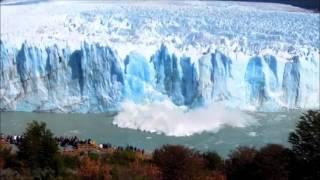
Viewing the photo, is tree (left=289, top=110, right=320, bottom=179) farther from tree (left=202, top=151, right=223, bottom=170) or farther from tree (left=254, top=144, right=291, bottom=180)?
tree (left=202, top=151, right=223, bottom=170)

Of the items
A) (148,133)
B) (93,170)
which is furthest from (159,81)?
(93,170)

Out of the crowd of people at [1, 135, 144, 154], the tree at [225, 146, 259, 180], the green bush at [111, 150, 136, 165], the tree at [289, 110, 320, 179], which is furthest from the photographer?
the crowd of people at [1, 135, 144, 154]

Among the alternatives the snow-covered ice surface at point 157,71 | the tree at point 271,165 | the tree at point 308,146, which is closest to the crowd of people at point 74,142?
the snow-covered ice surface at point 157,71

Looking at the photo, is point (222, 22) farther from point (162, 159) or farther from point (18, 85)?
point (162, 159)

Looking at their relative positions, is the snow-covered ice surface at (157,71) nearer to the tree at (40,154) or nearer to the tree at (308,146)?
the tree at (40,154)

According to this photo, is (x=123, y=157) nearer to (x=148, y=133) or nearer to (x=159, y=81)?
(x=148, y=133)

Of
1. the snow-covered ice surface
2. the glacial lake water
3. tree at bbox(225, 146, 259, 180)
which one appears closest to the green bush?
tree at bbox(225, 146, 259, 180)

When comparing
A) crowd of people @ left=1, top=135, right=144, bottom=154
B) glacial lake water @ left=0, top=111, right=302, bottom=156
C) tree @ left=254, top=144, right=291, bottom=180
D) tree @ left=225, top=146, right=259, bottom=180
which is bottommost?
glacial lake water @ left=0, top=111, right=302, bottom=156
